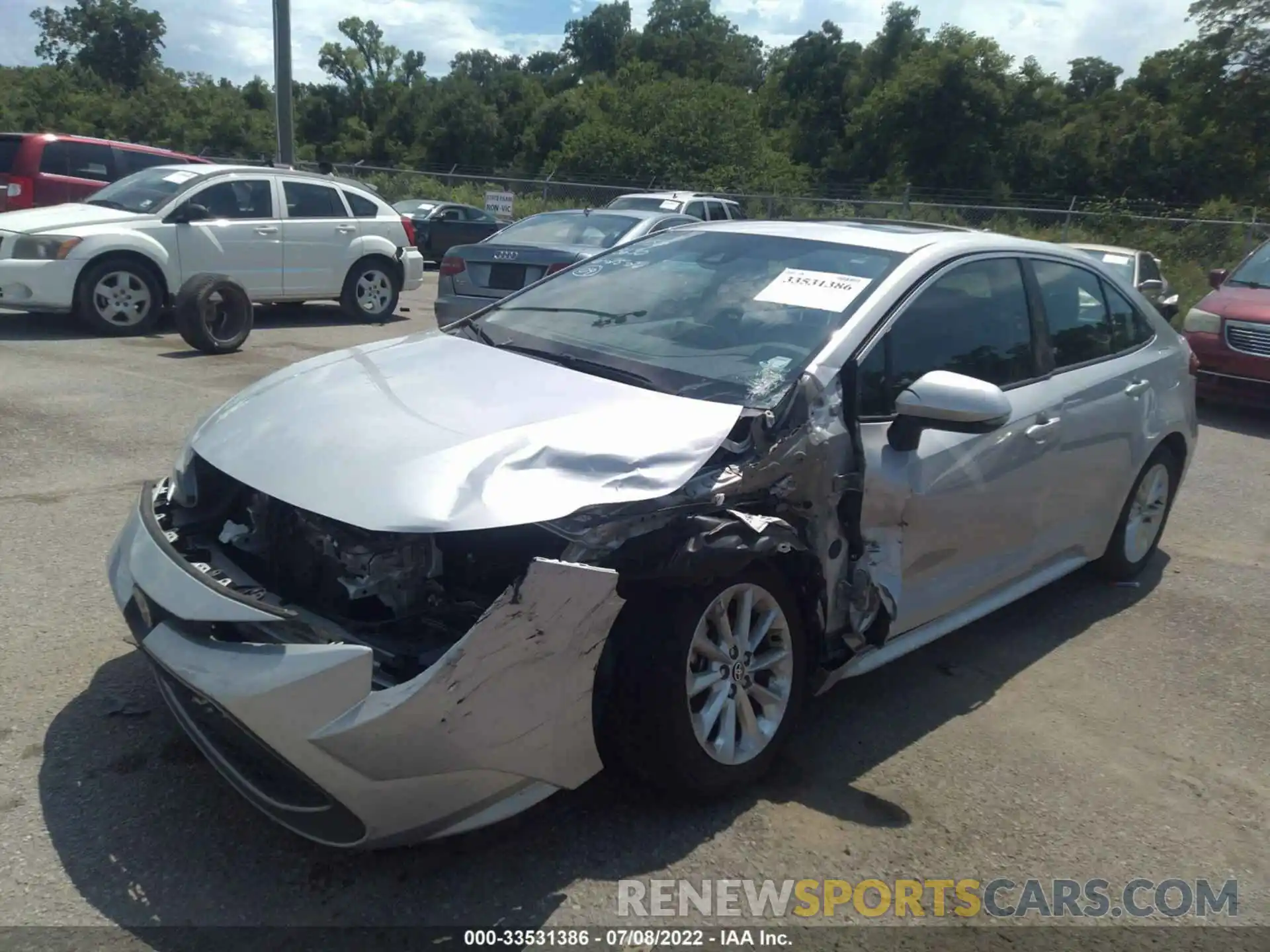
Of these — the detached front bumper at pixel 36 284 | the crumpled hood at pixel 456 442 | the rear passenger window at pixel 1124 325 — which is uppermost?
the rear passenger window at pixel 1124 325

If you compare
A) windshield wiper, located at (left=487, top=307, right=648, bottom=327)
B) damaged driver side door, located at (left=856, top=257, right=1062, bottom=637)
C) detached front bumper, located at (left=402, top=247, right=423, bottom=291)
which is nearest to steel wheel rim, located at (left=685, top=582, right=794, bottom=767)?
damaged driver side door, located at (left=856, top=257, right=1062, bottom=637)

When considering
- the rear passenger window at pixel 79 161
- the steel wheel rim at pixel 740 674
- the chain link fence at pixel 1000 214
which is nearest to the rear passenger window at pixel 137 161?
the rear passenger window at pixel 79 161

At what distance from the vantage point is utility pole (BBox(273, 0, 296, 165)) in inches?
691

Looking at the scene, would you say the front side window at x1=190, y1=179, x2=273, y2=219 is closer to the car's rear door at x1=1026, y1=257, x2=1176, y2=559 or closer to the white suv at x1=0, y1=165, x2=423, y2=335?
the white suv at x1=0, y1=165, x2=423, y2=335

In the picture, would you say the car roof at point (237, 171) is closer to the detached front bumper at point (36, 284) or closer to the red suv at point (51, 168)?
the red suv at point (51, 168)

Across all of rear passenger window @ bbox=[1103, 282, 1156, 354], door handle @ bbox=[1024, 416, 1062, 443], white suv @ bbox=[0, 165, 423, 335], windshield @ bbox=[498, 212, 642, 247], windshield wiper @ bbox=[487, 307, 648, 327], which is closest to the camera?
windshield wiper @ bbox=[487, 307, 648, 327]

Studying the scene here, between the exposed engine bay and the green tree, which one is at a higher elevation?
the green tree

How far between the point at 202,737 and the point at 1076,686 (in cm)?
328

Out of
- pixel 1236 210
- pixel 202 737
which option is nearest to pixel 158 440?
pixel 202 737

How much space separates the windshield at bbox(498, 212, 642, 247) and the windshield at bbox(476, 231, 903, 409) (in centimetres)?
604

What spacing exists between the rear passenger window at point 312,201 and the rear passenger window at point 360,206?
0.13 metres

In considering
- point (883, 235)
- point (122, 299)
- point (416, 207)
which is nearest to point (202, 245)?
point (122, 299)

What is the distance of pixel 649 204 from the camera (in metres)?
16.7

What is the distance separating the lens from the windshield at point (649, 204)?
636 inches
